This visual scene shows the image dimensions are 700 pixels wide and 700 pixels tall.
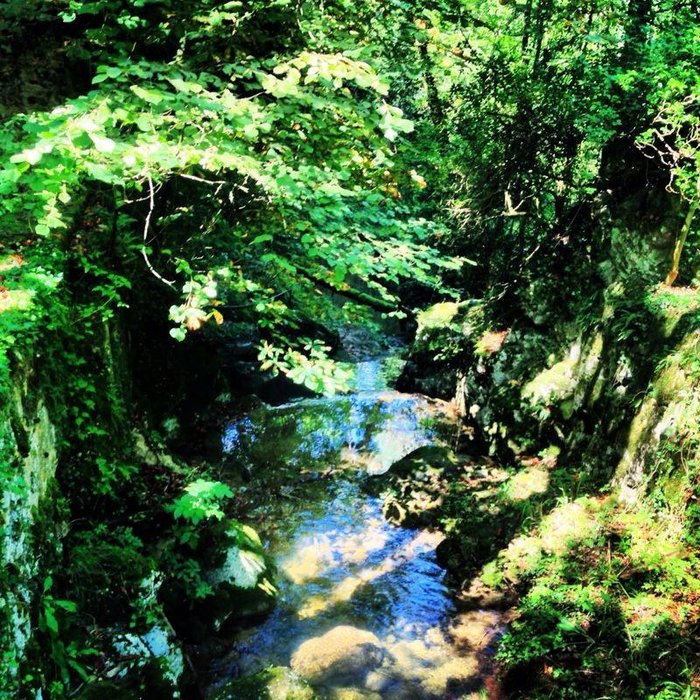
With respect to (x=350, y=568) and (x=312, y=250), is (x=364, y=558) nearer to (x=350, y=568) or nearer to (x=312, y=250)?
(x=350, y=568)

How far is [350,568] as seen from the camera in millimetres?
6805

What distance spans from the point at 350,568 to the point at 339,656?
1.69 m

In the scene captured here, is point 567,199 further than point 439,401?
No

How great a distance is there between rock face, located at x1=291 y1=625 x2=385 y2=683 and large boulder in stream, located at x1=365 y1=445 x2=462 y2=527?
8.06 ft

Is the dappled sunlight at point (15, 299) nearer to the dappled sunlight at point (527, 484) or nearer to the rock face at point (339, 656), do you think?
the rock face at point (339, 656)

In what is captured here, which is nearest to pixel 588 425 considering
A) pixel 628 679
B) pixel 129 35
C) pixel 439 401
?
pixel 628 679

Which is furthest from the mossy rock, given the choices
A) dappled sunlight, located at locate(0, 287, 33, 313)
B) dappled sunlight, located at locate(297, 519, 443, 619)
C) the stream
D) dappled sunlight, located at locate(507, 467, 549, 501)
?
dappled sunlight, located at locate(507, 467, 549, 501)

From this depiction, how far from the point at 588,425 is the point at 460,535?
8.23 ft

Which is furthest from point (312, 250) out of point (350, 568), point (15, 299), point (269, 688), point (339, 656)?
point (350, 568)

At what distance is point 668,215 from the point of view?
7320 mm

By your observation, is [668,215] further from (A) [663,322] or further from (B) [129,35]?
(B) [129,35]

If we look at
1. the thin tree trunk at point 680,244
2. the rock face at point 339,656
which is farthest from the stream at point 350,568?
the thin tree trunk at point 680,244

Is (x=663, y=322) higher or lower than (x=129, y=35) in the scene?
lower

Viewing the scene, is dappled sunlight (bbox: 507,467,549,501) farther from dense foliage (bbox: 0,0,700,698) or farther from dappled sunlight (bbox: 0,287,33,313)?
dappled sunlight (bbox: 0,287,33,313)
